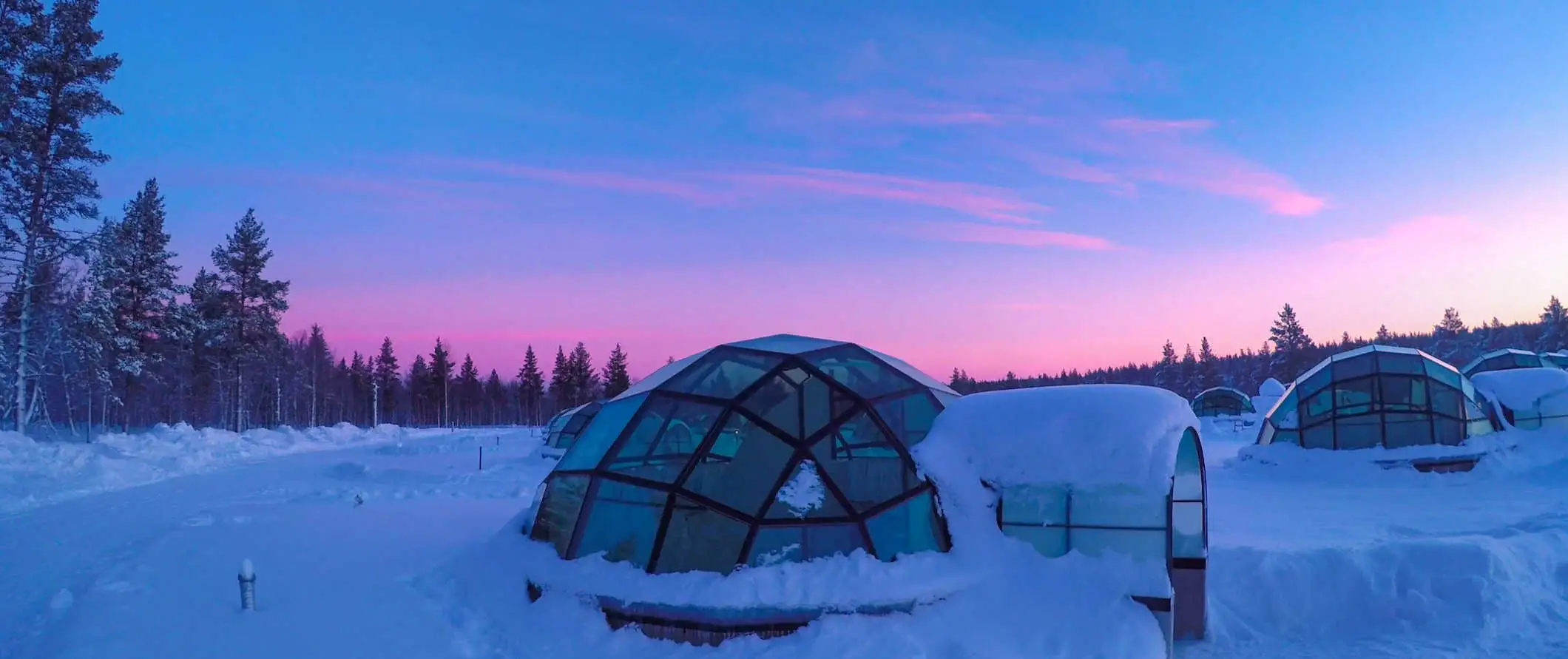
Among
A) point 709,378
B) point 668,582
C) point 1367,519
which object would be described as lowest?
point 1367,519

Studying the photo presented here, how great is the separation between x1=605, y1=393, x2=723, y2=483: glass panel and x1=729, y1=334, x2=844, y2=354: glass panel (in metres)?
1.04

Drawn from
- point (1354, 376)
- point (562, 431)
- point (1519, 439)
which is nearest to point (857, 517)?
point (1354, 376)

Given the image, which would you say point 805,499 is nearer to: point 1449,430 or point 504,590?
point 504,590

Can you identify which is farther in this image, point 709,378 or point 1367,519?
point 1367,519

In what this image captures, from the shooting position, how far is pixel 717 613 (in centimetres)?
650

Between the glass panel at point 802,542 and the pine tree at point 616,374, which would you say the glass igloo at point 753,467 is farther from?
the pine tree at point 616,374

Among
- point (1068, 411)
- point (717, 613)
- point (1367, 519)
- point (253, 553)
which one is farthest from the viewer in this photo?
point (1367, 519)

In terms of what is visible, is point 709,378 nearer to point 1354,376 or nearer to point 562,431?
point 1354,376

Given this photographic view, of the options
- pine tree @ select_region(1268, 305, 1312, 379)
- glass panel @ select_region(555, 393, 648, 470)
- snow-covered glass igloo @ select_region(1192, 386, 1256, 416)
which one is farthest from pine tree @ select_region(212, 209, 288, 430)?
pine tree @ select_region(1268, 305, 1312, 379)

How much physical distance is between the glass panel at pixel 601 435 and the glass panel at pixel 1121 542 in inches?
180

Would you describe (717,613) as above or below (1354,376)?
below

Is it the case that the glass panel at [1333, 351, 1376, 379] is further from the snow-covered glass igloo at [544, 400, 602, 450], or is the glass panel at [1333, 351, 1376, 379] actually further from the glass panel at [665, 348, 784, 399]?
the snow-covered glass igloo at [544, 400, 602, 450]

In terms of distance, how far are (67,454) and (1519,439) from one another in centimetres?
3554

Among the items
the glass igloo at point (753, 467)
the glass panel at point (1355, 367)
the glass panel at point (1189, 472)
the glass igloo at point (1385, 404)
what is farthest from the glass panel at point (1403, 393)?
the glass igloo at point (753, 467)
